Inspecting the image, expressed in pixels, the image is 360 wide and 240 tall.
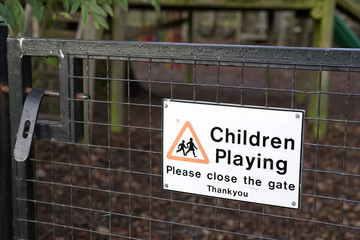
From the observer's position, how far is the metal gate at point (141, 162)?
1.97m

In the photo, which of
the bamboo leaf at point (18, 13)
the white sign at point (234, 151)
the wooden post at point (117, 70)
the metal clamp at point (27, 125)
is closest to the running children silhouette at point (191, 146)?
the white sign at point (234, 151)

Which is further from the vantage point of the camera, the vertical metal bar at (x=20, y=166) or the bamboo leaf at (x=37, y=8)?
the bamboo leaf at (x=37, y=8)

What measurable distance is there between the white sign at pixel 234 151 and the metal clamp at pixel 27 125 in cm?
58

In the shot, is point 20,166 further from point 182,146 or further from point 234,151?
point 234,151

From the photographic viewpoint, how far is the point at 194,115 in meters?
2.04

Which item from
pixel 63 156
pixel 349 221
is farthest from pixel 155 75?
pixel 349 221

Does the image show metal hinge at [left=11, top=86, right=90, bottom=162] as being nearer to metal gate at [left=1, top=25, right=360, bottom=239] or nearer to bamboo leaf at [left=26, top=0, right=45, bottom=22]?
metal gate at [left=1, top=25, right=360, bottom=239]

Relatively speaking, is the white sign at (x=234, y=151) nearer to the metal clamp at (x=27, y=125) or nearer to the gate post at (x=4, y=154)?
the metal clamp at (x=27, y=125)

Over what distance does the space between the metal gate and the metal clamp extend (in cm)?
1

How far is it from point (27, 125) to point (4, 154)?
7.7 inches

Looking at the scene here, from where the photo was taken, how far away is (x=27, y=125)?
2354mm

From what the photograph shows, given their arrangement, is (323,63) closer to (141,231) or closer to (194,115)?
(194,115)

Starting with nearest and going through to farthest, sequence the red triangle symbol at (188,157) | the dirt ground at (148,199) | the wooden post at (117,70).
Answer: the red triangle symbol at (188,157) < the dirt ground at (148,199) < the wooden post at (117,70)

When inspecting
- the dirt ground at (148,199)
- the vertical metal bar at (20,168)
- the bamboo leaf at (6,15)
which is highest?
the bamboo leaf at (6,15)
